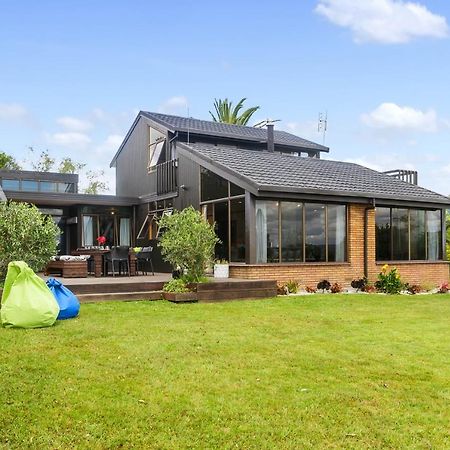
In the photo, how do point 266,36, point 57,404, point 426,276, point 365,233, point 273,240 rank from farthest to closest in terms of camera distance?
point 266,36 < point 426,276 < point 365,233 < point 273,240 < point 57,404

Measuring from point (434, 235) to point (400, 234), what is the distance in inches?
63.9

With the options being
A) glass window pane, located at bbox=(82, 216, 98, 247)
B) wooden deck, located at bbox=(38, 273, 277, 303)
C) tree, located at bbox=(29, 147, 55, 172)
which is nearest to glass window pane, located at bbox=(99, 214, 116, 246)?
glass window pane, located at bbox=(82, 216, 98, 247)

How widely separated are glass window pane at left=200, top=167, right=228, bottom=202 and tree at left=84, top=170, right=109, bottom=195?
1132 inches

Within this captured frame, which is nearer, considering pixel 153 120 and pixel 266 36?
pixel 266 36

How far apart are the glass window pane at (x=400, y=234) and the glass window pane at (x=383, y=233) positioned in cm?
23

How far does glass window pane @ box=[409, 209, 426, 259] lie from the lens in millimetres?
16219

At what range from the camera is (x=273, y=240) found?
1344 centimetres

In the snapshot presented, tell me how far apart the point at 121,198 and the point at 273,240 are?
8.23 metres

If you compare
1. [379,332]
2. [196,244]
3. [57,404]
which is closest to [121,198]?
[196,244]

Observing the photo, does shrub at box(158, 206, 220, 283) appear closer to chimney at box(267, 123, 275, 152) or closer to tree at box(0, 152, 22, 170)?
chimney at box(267, 123, 275, 152)

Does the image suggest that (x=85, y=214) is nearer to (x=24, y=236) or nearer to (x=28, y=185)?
(x=28, y=185)

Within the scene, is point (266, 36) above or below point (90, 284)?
above

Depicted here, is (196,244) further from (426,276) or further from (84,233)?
(84,233)

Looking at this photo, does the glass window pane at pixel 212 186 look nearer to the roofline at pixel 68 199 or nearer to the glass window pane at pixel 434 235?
the roofline at pixel 68 199
